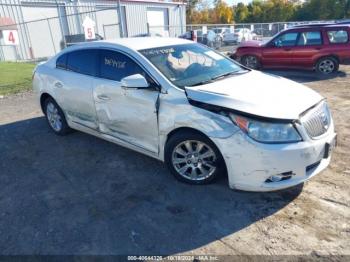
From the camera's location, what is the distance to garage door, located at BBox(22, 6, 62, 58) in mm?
22719

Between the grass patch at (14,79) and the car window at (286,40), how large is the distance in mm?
8532

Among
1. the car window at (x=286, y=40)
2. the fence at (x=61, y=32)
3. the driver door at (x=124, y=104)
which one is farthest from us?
the fence at (x=61, y=32)

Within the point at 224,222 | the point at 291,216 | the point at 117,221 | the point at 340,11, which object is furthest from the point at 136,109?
the point at 340,11

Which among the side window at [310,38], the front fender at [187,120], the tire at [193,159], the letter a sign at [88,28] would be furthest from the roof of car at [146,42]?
the letter a sign at [88,28]

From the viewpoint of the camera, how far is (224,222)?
122 inches

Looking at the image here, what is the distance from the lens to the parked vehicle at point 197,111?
3.08 metres

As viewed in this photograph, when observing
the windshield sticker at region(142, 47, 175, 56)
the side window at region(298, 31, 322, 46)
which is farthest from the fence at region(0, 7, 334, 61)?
the windshield sticker at region(142, 47, 175, 56)

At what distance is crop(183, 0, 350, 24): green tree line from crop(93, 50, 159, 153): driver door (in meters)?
47.6

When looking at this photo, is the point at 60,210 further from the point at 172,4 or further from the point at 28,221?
the point at 172,4

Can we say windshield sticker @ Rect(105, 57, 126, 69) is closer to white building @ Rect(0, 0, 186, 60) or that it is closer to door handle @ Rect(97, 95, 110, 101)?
door handle @ Rect(97, 95, 110, 101)

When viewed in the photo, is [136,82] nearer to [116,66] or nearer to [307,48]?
[116,66]

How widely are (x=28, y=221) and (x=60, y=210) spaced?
0.32m

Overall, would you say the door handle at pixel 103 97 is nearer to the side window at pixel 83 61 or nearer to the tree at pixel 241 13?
the side window at pixel 83 61

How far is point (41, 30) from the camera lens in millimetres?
23500
